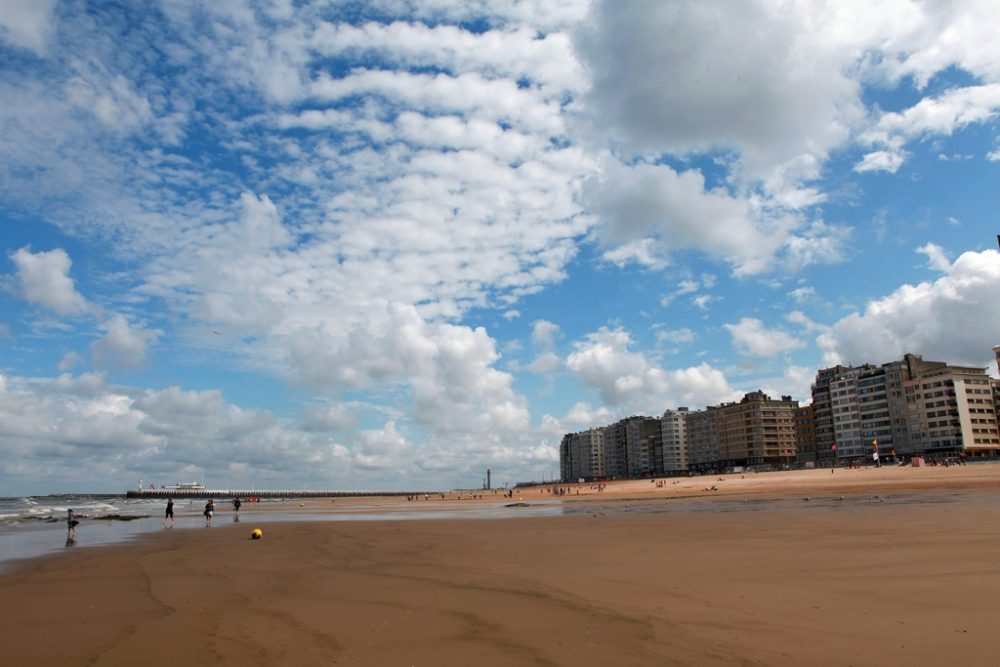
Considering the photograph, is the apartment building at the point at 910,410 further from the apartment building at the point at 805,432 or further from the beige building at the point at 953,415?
the apartment building at the point at 805,432

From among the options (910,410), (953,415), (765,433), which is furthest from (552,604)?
(765,433)

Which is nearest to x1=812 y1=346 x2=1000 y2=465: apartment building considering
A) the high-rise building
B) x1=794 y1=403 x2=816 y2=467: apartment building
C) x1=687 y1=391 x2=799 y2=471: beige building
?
the high-rise building

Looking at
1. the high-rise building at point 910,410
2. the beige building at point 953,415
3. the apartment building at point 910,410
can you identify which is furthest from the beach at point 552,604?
the high-rise building at point 910,410

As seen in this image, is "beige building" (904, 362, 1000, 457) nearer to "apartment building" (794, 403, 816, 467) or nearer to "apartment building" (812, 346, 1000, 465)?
"apartment building" (812, 346, 1000, 465)

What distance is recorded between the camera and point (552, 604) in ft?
33.1

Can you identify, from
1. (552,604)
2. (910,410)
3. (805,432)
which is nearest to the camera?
(552,604)

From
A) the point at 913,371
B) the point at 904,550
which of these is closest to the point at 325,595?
the point at 904,550

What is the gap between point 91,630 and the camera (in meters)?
9.55

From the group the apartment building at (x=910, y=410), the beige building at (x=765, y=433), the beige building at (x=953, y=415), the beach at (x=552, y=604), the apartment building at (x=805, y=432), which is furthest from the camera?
the beige building at (x=765, y=433)

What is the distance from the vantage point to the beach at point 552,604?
7289 mm

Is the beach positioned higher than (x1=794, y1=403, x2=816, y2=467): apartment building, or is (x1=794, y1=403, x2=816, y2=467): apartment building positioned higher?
(x1=794, y1=403, x2=816, y2=467): apartment building

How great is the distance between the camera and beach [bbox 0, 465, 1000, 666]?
7.29 m

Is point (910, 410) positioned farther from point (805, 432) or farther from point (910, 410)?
point (805, 432)

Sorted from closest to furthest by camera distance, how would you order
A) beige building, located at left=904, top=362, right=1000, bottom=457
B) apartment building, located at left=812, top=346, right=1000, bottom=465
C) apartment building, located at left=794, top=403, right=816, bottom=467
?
1. beige building, located at left=904, top=362, right=1000, bottom=457
2. apartment building, located at left=812, top=346, right=1000, bottom=465
3. apartment building, located at left=794, top=403, right=816, bottom=467
